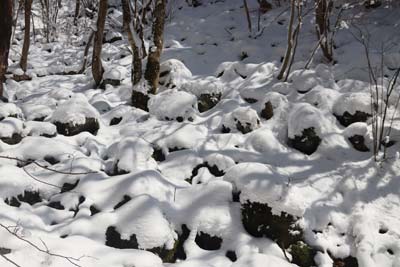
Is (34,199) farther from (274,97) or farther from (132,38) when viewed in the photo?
(274,97)

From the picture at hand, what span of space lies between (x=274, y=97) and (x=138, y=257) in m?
3.39

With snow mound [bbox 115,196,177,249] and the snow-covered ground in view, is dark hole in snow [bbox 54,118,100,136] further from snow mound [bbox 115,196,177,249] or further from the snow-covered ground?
snow mound [bbox 115,196,177,249]

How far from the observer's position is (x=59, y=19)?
13914 mm

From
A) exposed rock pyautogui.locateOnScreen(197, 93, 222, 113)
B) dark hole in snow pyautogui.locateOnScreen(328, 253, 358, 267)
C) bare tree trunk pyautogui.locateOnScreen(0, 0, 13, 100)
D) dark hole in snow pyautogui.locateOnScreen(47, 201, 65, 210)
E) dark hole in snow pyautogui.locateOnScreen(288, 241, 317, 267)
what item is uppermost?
bare tree trunk pyautogui.locateOnScreen(0, 0, 13, 100)

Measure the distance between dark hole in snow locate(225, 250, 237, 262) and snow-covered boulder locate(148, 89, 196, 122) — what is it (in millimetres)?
2476

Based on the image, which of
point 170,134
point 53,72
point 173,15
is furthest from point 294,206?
point 173,15

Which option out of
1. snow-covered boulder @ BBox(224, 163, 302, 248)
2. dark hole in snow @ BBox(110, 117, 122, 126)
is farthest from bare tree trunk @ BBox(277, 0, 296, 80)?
snow-covered boulder @ BBox(224, 163, 302, 248)

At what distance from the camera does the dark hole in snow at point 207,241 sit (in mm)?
3531

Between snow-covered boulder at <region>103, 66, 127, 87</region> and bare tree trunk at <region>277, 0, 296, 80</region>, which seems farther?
snow-covered boulder at <region>103, 66, 127, 87</region>

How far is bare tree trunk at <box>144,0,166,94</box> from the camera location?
5875mm

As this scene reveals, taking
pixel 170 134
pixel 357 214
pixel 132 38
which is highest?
pixel 132 38

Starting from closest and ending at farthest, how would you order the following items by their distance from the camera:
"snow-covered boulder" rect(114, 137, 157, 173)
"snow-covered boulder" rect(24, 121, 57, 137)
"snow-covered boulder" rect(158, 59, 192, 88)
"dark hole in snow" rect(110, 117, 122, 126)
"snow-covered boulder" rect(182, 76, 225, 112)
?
1. "snow-covered boulder" rect(114, 137, 157, 173)
2. "snow-covered boulder" rect(24, 121, 57, 137)
3. "dark hole in snow" rect(110, 117, 122, 126)
4. "snow-covered boulder" rect(182, 76, 225, 112)
5. "snow-covered boulder" rect(158, 59, 192, 88)

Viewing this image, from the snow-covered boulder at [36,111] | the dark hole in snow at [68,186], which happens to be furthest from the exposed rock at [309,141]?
the snow-covered boulder at [36,111]

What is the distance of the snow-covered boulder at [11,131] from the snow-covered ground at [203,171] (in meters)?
0.01
